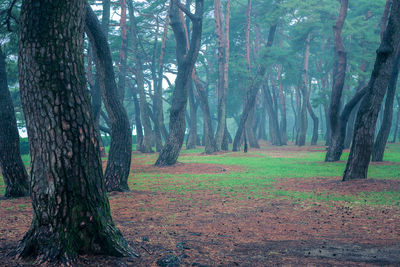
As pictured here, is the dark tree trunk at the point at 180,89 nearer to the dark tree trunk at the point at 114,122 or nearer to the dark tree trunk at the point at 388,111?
the dark tree trunk at the point at 114,122

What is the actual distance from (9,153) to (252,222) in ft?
19.1

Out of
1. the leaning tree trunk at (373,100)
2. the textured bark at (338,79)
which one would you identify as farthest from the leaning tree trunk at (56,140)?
the textured bark at (338,79)

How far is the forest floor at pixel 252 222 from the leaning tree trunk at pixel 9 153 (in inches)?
19.9

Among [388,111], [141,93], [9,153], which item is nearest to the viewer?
[9,153]

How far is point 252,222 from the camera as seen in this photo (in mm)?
7098

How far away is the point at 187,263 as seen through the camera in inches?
181

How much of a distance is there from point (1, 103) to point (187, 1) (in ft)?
75.8

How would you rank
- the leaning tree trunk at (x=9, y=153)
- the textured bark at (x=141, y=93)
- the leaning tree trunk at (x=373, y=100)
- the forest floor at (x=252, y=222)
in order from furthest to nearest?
the textured bark at (x=141, y=93) < the leaning tree trunk at (x=373, y=100) < the leaning tree trunk at (x=9, y=153) < the forest floor at (x=252, y=222)

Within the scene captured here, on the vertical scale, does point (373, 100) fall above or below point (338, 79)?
below

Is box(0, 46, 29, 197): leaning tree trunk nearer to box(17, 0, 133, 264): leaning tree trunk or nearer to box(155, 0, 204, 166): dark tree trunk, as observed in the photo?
box(17, 0, 133, 264): leaning tree trunk

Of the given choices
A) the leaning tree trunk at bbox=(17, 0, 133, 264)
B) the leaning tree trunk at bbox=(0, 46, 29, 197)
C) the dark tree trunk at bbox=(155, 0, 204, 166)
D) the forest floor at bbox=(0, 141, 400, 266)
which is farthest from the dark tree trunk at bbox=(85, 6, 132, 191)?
the dark tree trunk at bbox=(155, 0, 204, 166)

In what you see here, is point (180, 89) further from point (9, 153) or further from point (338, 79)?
point (9, 153)

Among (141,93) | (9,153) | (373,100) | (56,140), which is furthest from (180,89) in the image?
(56,140)

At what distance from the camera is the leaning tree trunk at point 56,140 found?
14.0ft
